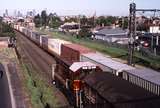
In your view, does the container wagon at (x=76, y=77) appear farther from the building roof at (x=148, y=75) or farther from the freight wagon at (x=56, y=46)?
the freight wagon at (x=56, y=46)

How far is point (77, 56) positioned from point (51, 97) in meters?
9.28

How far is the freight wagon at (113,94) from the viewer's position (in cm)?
1369

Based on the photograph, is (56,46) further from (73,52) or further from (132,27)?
(132,27)

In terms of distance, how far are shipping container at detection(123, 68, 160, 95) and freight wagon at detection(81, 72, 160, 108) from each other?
95.0 inches

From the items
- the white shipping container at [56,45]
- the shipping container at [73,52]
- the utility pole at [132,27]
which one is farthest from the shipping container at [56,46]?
the utility pole at [132,27]

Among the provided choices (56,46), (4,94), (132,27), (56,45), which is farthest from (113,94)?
(56,46)

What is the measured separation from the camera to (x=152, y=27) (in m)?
90.3

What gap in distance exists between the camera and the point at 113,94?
14938mm

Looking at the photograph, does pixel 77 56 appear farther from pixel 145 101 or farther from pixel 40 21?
pixel 40 21

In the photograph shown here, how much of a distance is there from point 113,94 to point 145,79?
5166 mm

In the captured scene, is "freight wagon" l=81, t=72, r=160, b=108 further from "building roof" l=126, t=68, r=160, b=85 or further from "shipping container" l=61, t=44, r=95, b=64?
"shipping container" l=61, t=44, r=95, b=64

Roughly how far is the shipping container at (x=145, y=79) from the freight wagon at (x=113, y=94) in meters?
2.41

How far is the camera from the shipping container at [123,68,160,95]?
722 inches

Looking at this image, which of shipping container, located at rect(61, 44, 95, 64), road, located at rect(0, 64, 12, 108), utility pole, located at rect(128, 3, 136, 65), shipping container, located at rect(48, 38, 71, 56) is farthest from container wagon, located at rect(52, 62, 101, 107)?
shipping container, located at rect(48, 38, 71, 56)
